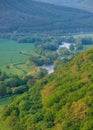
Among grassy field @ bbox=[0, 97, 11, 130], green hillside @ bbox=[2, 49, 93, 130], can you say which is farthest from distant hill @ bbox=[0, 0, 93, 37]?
green hillside @ bbox=[2, 49, 93, 130]

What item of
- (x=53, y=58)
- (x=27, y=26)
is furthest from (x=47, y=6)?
(x=53, y=58)

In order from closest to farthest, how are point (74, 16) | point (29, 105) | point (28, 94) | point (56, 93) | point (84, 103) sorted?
1. point (84, 103)
2. point (56, 93)
3. point (29, 105)
4. point (28, 94)
5. point (74, 16)

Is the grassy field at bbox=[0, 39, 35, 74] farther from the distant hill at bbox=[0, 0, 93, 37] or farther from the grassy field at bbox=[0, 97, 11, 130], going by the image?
the grassy field at bbox=[0, 97, 11, 130]

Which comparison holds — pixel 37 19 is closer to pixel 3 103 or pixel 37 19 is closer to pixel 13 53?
pixel 13 53

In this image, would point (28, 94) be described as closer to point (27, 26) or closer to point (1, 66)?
point (1, 66)

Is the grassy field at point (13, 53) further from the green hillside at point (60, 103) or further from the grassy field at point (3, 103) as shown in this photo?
the green hillside at point (60, 103)

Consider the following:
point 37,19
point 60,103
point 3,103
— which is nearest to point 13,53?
point 3,103
